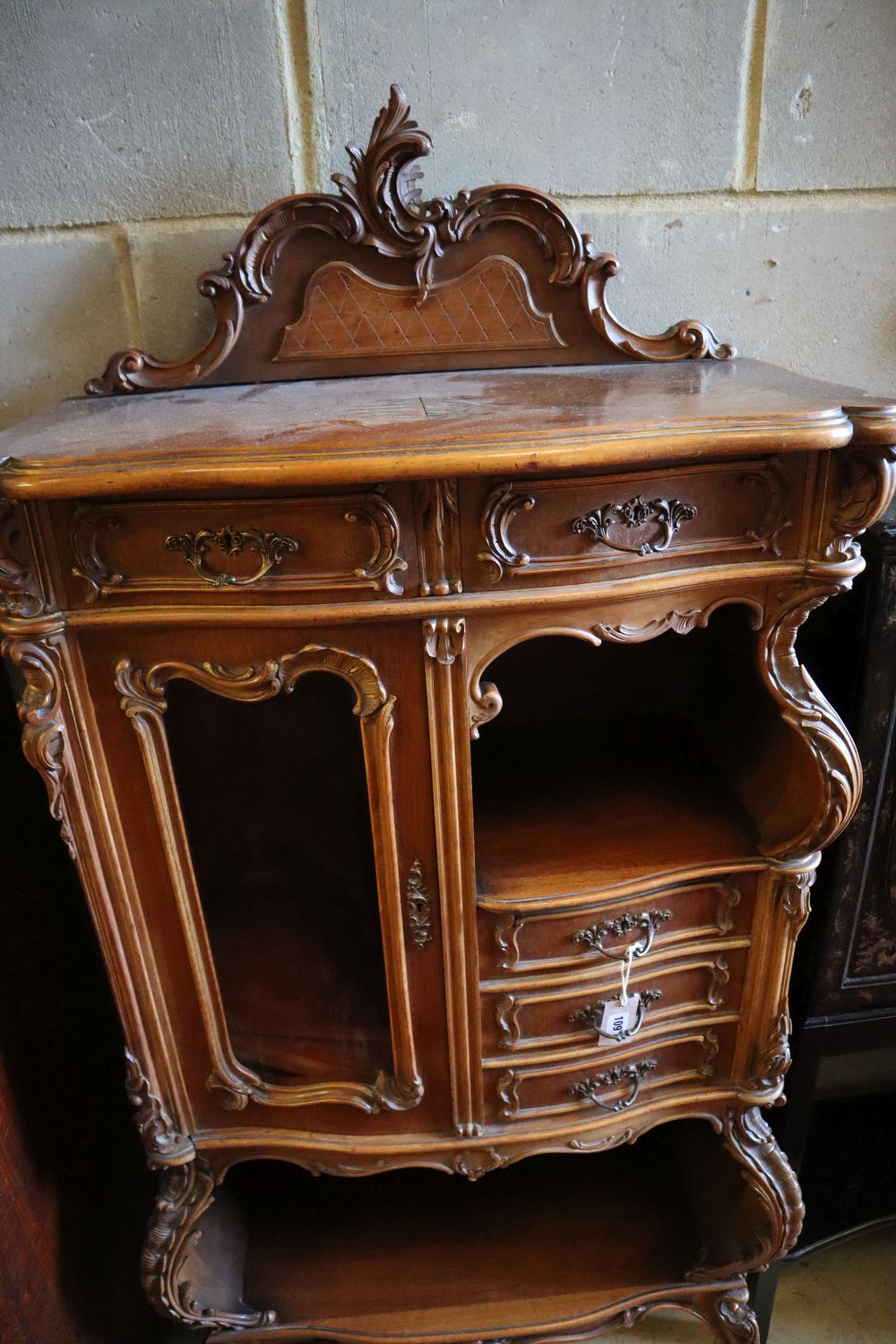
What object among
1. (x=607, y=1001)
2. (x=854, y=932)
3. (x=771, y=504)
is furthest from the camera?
(x=854, y=932)

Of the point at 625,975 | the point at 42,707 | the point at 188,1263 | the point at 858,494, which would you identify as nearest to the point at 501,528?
the point at 858,494

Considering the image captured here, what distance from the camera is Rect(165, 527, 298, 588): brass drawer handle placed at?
0.79 m

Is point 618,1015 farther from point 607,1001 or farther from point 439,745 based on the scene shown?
point 439,745

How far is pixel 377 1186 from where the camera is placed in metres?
1.43

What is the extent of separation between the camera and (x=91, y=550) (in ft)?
2.65

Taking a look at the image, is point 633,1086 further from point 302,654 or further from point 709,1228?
point 302,654

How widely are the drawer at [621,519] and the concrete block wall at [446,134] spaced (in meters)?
0.52

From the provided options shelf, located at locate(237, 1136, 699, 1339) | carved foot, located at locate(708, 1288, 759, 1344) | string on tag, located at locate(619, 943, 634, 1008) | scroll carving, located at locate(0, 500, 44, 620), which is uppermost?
scroll carving, located at locate(0, 500, 44, 620)

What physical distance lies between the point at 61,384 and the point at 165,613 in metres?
0.58

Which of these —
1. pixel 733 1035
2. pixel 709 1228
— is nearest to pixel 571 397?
pixel 733 1035

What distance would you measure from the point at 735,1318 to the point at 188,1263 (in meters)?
0.81

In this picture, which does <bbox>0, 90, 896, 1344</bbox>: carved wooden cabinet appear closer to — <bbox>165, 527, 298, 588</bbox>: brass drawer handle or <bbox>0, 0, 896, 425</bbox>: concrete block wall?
<bbox>165, 527, 298, 588</bbox>: brass drawer handle

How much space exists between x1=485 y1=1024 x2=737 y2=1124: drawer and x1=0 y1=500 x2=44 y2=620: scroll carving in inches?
30.7

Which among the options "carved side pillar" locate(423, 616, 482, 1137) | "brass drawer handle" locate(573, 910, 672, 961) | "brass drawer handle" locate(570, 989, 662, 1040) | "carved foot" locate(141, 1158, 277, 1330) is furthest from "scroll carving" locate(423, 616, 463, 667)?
"carved foot" locate(141, 1158, 277, 1330)
